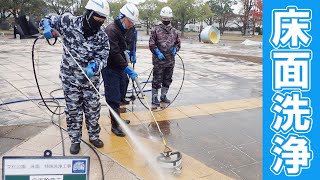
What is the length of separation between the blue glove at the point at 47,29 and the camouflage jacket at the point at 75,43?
6 cm

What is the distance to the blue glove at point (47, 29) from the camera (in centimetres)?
350

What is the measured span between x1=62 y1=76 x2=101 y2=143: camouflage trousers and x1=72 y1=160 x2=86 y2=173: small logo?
1571mm

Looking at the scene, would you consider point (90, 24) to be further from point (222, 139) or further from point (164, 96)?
point (164, 96)

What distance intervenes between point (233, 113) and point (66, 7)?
143 ft

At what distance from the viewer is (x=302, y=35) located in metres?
3.35

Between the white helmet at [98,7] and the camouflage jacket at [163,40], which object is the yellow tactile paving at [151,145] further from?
the white helmet at [98,7]

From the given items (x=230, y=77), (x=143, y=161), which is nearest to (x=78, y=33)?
(x=143, y=161)

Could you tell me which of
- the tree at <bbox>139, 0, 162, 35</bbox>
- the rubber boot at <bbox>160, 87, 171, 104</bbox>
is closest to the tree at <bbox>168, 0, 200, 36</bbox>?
the tree at <bbox>139, 0, 162, 35</bbox>

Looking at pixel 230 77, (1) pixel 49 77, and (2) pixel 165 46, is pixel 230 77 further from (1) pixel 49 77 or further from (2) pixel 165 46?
(1) pixel 49 77

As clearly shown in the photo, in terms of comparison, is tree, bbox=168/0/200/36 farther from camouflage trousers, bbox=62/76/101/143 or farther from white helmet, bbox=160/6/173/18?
camouflage trousers, bbox=62/76/101/143

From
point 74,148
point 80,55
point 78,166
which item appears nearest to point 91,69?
point 80,55

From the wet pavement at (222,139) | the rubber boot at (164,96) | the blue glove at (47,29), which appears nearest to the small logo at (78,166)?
the blue glove at (47,29)

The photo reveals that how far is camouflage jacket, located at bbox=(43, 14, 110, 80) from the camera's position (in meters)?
3.60

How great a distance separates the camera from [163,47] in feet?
19.1
